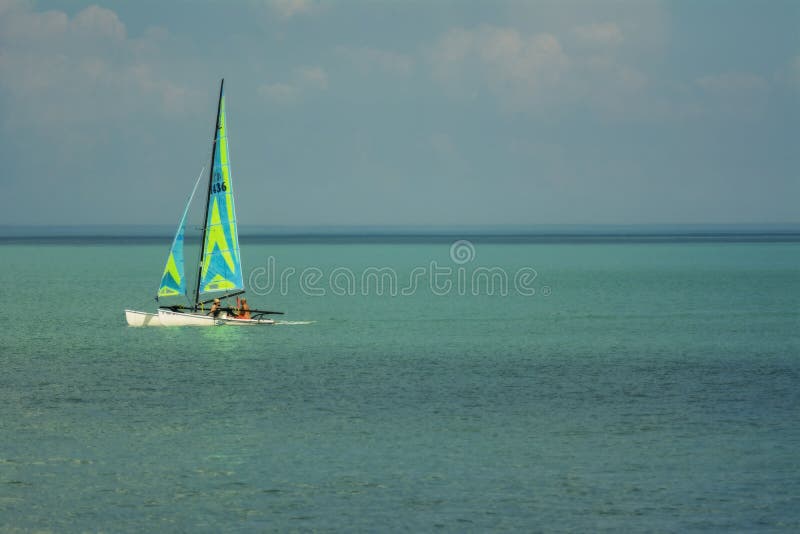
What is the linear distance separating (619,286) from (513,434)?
335 feet

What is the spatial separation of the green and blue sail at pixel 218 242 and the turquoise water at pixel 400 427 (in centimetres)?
366

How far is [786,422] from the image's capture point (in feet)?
150

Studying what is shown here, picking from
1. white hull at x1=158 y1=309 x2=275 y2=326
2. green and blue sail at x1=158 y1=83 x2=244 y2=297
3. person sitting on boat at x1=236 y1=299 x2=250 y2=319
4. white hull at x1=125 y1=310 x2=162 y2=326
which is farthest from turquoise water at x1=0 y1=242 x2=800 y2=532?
green and blue sail at x1=158 y1=83 x2=244 y2=297

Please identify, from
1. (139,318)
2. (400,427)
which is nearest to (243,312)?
(139,318)

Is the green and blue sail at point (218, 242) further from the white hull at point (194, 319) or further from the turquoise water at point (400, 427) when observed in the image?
the turquoise water at point (400, 427)

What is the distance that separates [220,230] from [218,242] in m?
0.86

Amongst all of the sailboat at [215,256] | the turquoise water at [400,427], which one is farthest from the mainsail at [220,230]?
the turquoise water at [400,427]

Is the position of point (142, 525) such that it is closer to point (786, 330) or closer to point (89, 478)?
point (89, 478)

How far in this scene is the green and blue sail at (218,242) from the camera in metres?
72.8

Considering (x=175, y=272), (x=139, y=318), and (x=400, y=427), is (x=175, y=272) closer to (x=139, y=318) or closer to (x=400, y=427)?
(x=139, y=318)

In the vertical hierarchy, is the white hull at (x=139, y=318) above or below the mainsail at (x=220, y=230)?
below

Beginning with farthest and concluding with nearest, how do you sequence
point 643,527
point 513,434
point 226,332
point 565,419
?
point 226,332 < point 565,419 < point 513,434 < point 643,527

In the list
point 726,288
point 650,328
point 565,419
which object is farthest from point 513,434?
point 726,288

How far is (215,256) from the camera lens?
74.2 meters
